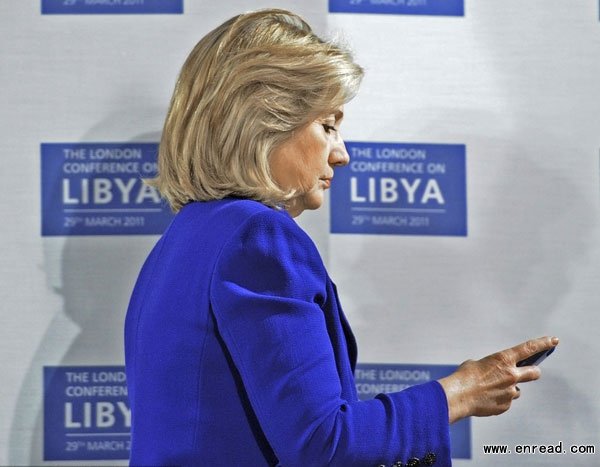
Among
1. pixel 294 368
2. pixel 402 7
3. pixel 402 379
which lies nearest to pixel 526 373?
pixel 294 368

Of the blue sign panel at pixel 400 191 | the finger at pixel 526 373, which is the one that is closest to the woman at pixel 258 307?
the finger at pixel 526 373

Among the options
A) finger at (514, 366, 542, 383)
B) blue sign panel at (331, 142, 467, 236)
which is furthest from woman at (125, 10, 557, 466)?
blue sign panel at (331, 142, 467, 236)

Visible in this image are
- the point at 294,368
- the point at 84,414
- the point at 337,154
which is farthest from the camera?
the point at 84,414

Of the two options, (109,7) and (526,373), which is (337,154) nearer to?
(526,373)

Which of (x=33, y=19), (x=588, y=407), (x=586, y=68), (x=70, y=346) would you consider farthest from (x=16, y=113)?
(x=588, y=407)

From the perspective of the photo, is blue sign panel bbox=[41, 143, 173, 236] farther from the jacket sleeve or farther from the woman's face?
the jacket sleeve

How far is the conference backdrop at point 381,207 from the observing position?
207cm

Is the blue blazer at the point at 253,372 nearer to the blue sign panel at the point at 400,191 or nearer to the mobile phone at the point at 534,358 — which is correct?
the mobile phone at the point at 534,358

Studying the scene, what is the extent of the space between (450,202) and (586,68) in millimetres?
447

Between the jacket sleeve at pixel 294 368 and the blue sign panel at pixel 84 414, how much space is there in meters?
1.14

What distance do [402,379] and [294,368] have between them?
1.15m

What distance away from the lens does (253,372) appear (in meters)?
0.99

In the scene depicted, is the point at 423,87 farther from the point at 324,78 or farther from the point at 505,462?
the point at 324,78

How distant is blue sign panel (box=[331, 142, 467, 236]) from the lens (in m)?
2.10
